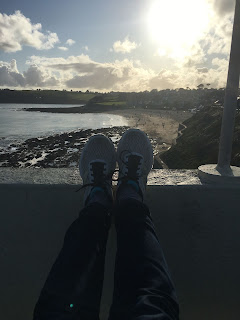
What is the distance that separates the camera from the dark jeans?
0.96 m

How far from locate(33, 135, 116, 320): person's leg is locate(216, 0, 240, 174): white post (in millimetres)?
829

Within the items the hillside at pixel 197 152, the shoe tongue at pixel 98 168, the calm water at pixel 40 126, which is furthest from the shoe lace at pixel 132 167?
the calm water at pixel 40 126

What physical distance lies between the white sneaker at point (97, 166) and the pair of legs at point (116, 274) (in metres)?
0.21

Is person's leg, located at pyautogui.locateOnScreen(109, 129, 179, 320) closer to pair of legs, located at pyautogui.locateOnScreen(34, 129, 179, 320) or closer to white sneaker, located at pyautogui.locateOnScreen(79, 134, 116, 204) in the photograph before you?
pair of legs, located at pyautogui.locateOnScreen(34, 129, 179, 320)

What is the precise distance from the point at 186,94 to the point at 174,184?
132 meters

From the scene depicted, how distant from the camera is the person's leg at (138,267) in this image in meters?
0.96

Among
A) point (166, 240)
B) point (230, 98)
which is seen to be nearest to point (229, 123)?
point (230, 98)

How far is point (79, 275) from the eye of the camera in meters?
1.08

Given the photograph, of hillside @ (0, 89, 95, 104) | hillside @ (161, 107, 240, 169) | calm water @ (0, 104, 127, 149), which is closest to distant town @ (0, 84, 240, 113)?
hillside @ (0, 89, 95, 104)

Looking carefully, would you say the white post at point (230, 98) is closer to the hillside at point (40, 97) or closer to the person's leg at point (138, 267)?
the person's leg at point (138, 267)

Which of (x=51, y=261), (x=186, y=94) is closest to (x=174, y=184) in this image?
(x=51, y=261)

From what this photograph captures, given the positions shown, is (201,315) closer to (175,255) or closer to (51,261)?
(175,255)

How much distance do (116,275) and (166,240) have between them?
535mm

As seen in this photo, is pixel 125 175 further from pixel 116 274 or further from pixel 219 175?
pixel 116 274
